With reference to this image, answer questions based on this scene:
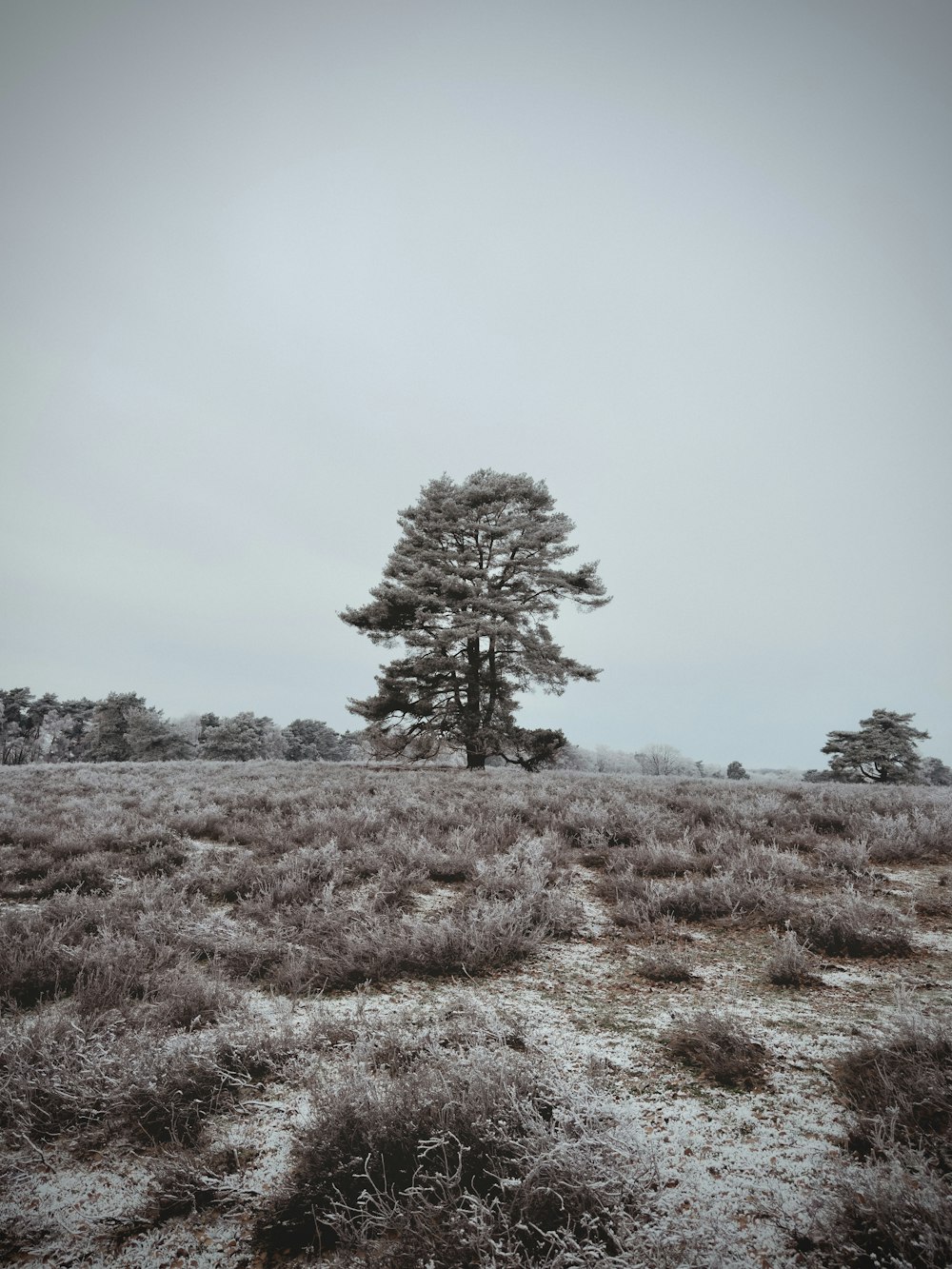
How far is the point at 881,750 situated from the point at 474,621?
101 feet

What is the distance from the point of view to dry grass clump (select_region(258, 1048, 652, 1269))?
1.80 meters

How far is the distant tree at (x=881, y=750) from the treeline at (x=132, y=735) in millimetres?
33947

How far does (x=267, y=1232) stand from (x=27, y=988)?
104 inches

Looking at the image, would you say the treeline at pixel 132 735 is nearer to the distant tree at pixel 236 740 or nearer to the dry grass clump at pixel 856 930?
the distant tree at pixel 236 740

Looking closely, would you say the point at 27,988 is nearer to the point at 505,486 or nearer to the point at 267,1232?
the point at 267,1232

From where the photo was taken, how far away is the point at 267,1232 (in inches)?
79.0

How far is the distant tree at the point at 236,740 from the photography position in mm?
45969

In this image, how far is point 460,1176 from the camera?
6.48ft

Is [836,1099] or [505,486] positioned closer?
[836,1099]

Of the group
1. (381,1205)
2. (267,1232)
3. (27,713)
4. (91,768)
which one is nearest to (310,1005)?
(267,1232)

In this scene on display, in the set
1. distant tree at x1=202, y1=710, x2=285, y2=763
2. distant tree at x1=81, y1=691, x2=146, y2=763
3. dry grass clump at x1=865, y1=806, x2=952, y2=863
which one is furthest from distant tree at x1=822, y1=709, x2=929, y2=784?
distant tree at x1=81, y1=691, x2=146, y2=763

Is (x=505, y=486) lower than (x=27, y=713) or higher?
higher

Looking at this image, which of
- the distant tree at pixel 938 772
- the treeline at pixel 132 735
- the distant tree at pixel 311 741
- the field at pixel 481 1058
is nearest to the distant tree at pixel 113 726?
the treeline at pixel 132 735

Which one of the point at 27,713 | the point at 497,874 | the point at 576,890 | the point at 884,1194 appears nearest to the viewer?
the point at 884,1194
